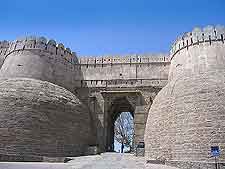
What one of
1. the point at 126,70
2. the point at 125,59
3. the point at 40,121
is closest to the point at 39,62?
the point at 40,121

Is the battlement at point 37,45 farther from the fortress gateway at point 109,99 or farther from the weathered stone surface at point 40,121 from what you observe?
the weathered stone surface at point 40,121

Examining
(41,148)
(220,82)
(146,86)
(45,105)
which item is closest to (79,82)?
(146,86)

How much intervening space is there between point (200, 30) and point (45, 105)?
10.1 metres

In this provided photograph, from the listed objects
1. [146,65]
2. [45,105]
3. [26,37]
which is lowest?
[45,105]

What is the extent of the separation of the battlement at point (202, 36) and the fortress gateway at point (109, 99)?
0.18 ft

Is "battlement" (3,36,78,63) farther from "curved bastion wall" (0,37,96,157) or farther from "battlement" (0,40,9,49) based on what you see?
"battlement" (0,40,9,49)

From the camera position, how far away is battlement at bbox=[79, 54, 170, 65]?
23.5m

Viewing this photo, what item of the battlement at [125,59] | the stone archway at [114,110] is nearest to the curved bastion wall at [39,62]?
the battlement at [125,59]

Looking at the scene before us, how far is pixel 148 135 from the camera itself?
15734mm

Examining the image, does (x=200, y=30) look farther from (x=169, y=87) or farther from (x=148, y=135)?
(x=148, y=135)

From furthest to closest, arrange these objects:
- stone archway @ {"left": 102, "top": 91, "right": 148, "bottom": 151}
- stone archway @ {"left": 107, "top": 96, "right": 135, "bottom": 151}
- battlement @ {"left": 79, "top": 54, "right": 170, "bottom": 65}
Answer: battlement @ {"left": 79, "top": 54, "right": 170, "bottom": 65} < stone archway @ {"left": 107, "top": 96, "right": 135, "bottom": 151} < stone archway @ {"left": 102, "top": 91, "right": 148, "bottom": 151}

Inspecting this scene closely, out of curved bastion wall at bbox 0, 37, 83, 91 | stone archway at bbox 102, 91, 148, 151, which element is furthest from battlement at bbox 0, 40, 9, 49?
stone archway at bbox 102, 91, 148, 151

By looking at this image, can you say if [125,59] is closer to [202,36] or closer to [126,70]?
[126,70]

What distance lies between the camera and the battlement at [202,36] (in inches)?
694
